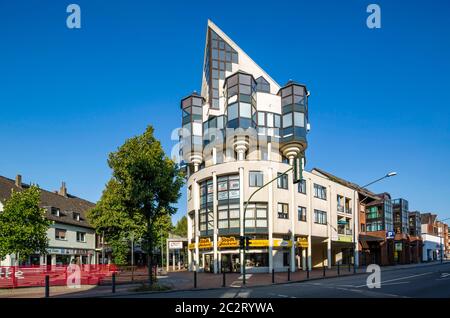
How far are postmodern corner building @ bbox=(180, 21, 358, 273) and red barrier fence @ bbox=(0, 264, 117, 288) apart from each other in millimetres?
13867

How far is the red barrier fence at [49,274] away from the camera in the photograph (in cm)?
2034

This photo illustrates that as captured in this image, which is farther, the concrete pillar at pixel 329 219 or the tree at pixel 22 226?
the concrete pillar at pixel 329 219

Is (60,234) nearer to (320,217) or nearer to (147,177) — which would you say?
(147,177)

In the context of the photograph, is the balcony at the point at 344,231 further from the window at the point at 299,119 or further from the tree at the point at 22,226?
the tree at the point at 22,226

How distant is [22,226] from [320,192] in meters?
30.6

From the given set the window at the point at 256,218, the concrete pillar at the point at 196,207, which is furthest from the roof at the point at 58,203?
the window at the point at 256,218

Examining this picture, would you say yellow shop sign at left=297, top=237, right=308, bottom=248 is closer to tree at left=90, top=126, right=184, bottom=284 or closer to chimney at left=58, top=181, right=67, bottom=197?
tree at left=90, top=126, right=184, bottom=284

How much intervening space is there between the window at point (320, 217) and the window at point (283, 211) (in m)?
5.57

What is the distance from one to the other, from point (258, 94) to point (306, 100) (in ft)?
17.6

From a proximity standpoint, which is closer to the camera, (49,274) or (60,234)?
(49,274)

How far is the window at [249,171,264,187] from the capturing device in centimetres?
3759

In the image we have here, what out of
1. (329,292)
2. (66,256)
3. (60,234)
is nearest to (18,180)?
(60,234)

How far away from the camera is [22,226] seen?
27.8m

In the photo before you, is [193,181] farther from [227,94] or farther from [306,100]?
[306,100]
